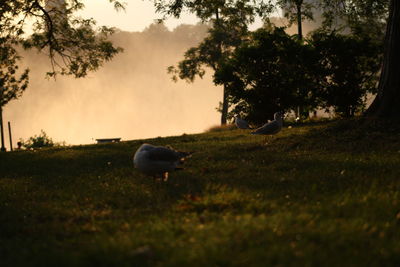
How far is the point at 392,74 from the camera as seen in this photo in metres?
15.5

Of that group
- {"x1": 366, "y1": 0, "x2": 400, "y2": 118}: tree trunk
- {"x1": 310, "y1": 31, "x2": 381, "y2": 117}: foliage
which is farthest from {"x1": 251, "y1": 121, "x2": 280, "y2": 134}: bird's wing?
{"x1": 310, "y1": 31, "x2": 381, "y2": 117}: foliage

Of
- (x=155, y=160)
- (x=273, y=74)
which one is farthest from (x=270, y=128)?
(x=155, y=160)

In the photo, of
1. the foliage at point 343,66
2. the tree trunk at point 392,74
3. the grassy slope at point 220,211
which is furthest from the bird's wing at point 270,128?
the foliage at point 343,66

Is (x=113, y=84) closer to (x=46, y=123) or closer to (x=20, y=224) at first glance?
(x=46, y=123)

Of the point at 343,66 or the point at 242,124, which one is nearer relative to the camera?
the point at 343,66

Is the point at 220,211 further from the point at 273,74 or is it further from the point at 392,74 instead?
the point at 273,74

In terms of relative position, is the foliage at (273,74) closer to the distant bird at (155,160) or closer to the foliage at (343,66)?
the foliage at (343,66)

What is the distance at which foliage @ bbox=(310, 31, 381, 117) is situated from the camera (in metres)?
22.1

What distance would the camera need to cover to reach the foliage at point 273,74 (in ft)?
73.2

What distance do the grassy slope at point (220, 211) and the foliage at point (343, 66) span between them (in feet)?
30.5

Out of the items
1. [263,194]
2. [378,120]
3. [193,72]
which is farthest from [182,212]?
[193,72]

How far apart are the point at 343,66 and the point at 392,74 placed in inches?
267

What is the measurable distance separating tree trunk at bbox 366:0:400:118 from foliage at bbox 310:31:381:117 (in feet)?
20.8

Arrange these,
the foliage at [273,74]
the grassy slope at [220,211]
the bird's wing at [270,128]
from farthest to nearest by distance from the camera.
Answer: the foliage at [273,74], the bird's wing at [270,128], the grassy slope at [220,211]
